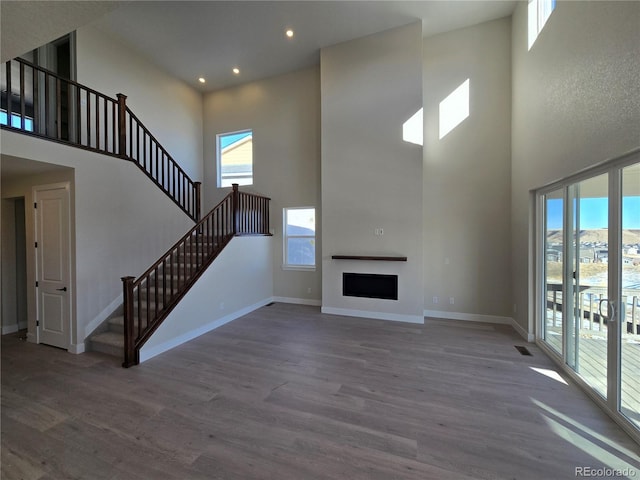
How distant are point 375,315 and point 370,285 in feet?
1.93

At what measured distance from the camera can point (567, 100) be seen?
117 inches

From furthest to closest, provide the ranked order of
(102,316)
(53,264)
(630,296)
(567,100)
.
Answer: (102,316) < (53,264) < (567,100) < (630,296)

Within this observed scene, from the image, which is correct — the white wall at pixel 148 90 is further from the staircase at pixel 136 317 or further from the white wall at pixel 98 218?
the staircase at pixel 136 317

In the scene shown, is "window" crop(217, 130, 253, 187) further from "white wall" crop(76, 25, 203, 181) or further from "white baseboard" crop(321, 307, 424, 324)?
"white baseboard" crop(321, 307, 424, 324)

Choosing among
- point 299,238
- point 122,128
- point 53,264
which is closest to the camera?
point 53,264

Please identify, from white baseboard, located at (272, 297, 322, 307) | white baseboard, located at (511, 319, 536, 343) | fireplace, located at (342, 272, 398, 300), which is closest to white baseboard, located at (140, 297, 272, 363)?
white baseboard, located at (272, 297, 322, 307)

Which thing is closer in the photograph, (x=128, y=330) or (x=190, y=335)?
(x=128, y=330)

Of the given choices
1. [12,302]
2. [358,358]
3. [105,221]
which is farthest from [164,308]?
[12,302]

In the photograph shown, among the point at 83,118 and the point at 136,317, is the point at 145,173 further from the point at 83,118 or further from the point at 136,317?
the point at 136,317

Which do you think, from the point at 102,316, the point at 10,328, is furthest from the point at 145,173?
the point at 10,328

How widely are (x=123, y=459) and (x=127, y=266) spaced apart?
3.43 m

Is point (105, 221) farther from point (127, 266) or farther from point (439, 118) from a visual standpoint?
point (439, 118)

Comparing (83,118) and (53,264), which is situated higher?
(83,118)

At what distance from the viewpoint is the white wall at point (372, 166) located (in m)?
5.12
